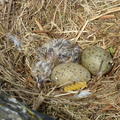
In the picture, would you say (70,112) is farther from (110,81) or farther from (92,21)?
(92,21)

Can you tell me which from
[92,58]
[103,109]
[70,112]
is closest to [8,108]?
[70,112]

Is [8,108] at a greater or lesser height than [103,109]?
greater

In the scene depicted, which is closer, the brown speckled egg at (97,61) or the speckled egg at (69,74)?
the speckled egg at (69,74)

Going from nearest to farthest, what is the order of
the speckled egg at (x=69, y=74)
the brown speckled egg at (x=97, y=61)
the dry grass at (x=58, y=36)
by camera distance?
the dry grass at (x=58, y=36)
the speckled egg at (x=69, y=74)
the brown speckled egg at (x=97, y=61)

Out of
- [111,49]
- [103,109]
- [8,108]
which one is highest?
[8,108]

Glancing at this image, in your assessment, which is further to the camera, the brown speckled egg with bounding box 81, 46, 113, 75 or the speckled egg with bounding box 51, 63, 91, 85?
the brown speckled egg with bounding box 81, 46, 113, 75

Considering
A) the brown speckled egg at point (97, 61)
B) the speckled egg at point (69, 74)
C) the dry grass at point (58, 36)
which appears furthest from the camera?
the brown speckled egg at point (97, 61)
